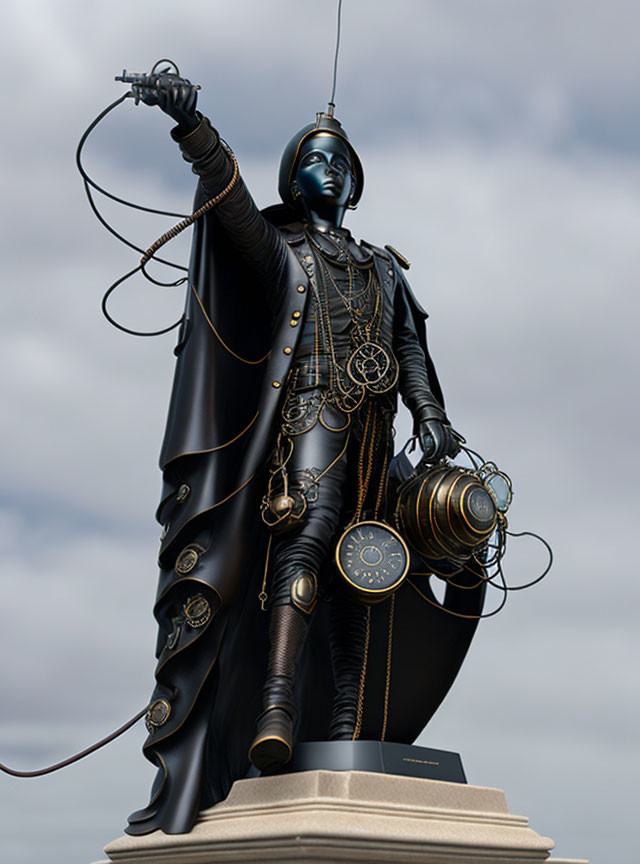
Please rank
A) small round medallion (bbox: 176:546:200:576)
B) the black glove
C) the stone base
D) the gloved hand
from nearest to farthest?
the stone base < the black glove < small round medallion (bbox: 176:546:200:576) < the gloved hand

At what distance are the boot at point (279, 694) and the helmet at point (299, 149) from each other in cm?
237

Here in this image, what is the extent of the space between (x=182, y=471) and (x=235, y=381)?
21.7 inches

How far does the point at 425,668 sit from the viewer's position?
6047 millimetres

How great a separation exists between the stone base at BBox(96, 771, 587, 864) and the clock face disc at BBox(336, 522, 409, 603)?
86 centimetres

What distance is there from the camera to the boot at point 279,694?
444 centimetres

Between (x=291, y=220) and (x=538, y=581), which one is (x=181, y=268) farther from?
(x=538, y=581)

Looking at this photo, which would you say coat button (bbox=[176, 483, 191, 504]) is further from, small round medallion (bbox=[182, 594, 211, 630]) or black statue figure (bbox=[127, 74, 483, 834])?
small round medallion (bbox=[182, 594, 211, 630])

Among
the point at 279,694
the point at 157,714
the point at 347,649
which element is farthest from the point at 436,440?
the point at 157,714

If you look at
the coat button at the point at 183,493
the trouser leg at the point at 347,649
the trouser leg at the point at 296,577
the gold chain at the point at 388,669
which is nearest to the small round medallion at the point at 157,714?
the trouser leg at the point at 296,577

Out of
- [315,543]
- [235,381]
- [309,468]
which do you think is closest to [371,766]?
[315,543]

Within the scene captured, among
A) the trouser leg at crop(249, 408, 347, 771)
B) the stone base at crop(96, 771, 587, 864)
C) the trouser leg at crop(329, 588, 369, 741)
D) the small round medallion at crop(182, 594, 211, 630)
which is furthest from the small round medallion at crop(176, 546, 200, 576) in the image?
the stone base at crop(96, 771, 587, 864)

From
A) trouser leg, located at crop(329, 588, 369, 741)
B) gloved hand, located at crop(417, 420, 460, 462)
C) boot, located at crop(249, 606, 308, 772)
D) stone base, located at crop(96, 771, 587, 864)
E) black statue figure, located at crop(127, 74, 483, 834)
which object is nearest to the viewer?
stone base, located at crop(96, 771, 587, 864)

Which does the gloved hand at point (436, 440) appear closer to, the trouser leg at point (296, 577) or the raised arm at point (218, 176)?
the trouser leg at point (296, 577)

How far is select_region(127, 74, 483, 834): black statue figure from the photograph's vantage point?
193 inches
